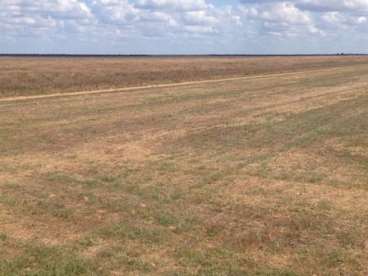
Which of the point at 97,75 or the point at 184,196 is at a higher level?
the point at 184,196

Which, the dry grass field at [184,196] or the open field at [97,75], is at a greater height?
the dry grass field at [184,196]

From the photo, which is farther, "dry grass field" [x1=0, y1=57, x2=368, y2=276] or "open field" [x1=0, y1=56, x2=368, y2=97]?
"open field" [x1=0, y1=56, x2=368, y2=97]

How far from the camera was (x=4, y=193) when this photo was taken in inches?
398

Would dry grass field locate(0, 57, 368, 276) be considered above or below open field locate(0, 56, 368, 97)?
above

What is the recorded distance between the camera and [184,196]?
9711 mm

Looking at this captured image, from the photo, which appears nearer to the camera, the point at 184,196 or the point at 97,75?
the point at 184,196

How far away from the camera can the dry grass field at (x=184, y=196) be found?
6.89 metres

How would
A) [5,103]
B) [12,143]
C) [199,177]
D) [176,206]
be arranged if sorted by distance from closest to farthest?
[176,206] < [199,177] < [12,143] < [5,103]

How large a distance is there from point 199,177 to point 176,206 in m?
2.20

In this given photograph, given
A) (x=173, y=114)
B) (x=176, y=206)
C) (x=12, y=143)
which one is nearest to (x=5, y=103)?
(x=173, y=114)

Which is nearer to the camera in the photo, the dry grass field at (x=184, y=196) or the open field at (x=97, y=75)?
the dry grass field at (x=184, y=196)

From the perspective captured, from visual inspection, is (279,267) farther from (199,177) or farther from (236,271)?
(199,177)

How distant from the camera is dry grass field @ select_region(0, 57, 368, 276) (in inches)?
271

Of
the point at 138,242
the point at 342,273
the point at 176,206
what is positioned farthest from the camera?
the point at 176,206
